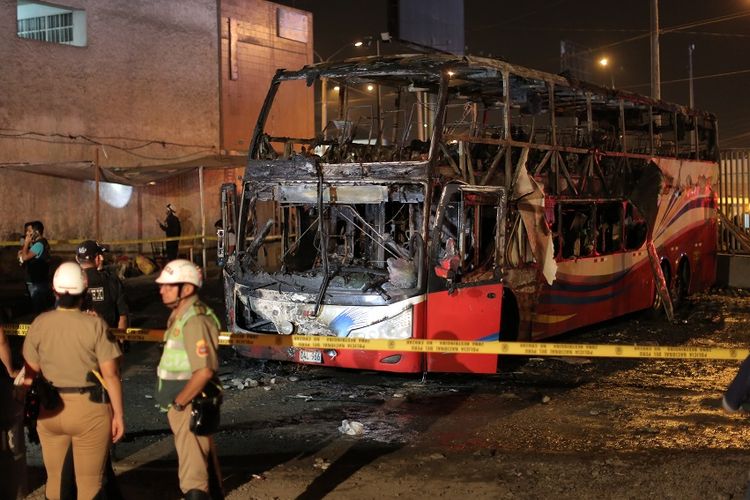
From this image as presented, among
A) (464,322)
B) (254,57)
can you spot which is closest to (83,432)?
(464,322)

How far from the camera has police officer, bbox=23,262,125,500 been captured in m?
5.04

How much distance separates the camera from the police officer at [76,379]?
504 cm

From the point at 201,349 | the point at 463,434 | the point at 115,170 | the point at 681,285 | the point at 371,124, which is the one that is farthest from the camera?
the point at 115,170

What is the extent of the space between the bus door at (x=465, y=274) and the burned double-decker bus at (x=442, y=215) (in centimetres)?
2

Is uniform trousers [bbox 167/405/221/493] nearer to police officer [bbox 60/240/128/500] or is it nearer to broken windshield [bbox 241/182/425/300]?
police officer [bbox 60/240/128/500]

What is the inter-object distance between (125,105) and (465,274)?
Result: 15316 millimetres

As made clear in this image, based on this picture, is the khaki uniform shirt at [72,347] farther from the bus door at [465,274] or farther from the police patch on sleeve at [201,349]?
the bus door at [465,274]

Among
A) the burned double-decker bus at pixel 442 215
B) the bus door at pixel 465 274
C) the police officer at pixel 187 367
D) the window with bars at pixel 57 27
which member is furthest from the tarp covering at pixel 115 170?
the police officer at pixel 187 367

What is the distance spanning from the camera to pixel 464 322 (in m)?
9.66

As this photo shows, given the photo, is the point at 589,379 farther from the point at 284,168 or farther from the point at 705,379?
the point at 284,168

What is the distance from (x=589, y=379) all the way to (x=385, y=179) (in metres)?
3.43

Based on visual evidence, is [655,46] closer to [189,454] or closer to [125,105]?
[125,105]

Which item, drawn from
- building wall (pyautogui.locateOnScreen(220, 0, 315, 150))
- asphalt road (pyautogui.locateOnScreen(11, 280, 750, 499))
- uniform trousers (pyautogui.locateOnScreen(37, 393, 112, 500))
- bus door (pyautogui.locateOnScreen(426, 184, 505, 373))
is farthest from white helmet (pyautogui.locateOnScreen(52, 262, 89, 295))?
building wall (pyautogui.locateOnScreen(220, 0, 315, 150))

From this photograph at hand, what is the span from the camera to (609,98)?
13828mm
